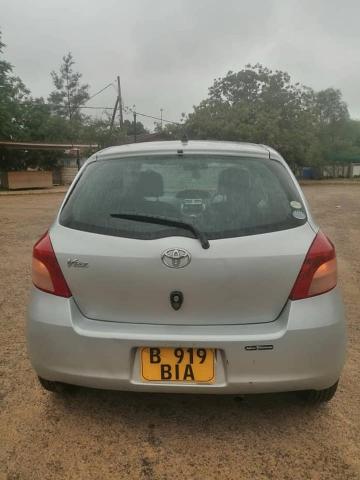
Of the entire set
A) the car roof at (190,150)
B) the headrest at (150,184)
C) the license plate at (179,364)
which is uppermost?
the car roof at (190,150)

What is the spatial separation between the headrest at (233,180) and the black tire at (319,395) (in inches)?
45.5

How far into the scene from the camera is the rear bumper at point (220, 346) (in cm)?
214

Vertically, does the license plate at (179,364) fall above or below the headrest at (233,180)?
below

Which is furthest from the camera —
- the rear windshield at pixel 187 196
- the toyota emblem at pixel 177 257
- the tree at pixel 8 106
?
the tree at pixel 8 106

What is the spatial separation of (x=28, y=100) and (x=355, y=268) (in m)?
29.0

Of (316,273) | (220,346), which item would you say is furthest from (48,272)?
(316,273)

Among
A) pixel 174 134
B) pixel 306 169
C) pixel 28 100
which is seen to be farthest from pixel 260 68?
pixel 28 100

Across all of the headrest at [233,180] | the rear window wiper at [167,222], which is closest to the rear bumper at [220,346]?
the rear window wiper at [167,222]

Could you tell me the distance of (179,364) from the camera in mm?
2166

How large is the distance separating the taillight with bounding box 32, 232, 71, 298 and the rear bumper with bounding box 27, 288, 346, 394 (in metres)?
0.05

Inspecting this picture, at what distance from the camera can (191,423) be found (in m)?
2.50

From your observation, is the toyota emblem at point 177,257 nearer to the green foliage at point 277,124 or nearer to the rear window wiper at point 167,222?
the rear window wiper at point 167,222

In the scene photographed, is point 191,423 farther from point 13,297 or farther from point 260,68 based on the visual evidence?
point 260,68

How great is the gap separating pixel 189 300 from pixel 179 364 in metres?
0.30
